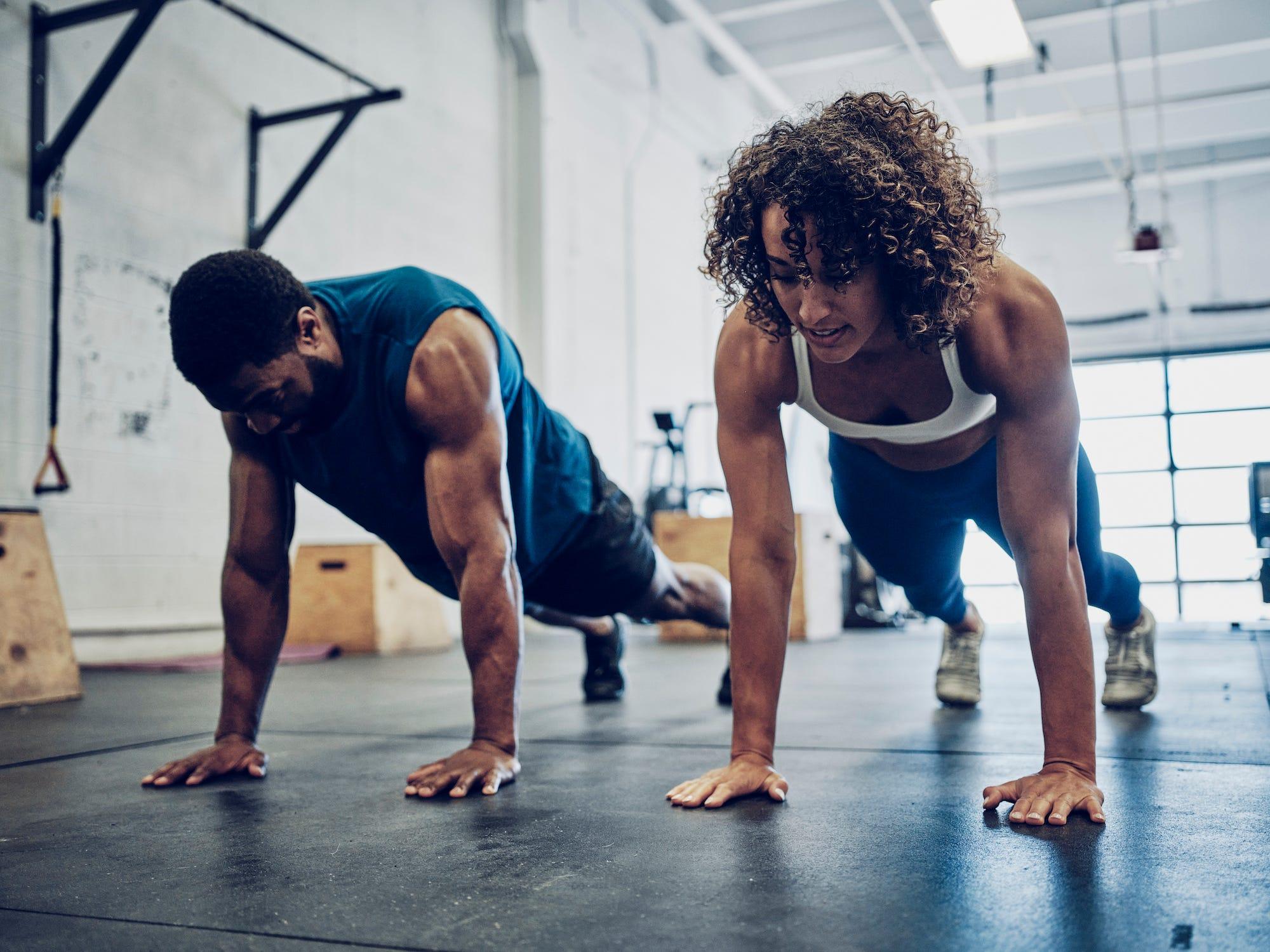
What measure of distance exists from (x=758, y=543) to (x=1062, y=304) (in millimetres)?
10549

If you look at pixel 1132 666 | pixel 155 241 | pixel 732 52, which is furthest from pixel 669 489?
pixel 1132 666

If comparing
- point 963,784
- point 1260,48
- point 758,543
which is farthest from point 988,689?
point 1260,48

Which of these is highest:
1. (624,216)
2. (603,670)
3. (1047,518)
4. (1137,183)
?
(1137,183)

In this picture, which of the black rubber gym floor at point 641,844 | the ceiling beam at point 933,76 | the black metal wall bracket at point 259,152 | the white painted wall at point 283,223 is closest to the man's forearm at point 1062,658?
the black rubber gym floor at point 641,844

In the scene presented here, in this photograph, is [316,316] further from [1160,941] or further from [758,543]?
[1160,941]

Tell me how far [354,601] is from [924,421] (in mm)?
3995

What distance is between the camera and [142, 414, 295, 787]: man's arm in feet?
6.60

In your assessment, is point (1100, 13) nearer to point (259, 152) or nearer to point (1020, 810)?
point (259, 152)

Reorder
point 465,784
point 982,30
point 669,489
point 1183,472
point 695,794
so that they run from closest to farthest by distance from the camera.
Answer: point 695,794, point 465,784, point 982,30, point 669,489, point 1183,472

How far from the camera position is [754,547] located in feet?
5.52

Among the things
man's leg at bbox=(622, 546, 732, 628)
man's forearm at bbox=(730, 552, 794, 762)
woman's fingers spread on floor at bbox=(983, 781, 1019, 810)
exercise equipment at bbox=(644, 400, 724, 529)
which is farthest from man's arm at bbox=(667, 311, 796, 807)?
exercise equipment at bbox=(644, 400, 724, 529)

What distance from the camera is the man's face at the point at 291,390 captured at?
5.93 feet

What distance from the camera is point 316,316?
1.93 m

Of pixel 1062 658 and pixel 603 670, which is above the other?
pixel 1062 658
